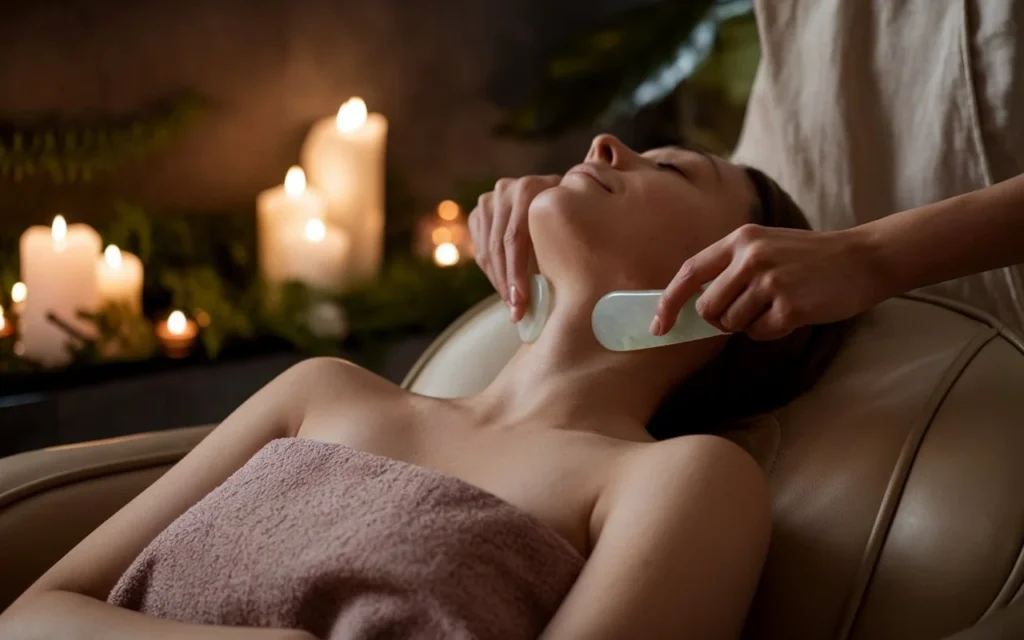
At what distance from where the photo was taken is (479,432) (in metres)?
0.96

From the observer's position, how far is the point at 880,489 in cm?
88

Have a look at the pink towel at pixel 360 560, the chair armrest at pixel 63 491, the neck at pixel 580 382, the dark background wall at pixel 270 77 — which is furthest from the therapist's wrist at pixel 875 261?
the dark background wall at pixel 270 77

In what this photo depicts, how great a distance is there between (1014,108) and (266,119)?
165 centimetres

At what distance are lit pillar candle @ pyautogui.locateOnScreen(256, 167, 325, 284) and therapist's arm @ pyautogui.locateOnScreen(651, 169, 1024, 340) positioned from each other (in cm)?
133

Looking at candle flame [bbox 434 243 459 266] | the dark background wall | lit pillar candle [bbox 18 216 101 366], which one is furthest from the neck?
the dark background wall

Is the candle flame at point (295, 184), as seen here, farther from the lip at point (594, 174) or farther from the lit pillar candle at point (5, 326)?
the lip at point (594, 174)

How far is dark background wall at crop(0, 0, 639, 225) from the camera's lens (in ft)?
6.81

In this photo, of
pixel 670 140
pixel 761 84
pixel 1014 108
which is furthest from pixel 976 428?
pixel 670 140

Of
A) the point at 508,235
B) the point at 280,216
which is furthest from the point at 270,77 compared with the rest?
the point at 508,235

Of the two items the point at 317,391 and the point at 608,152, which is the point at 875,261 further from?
the point at 317,391

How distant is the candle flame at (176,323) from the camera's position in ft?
6.28

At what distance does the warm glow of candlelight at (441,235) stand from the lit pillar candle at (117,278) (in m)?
0.66

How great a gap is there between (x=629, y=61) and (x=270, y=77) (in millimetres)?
766

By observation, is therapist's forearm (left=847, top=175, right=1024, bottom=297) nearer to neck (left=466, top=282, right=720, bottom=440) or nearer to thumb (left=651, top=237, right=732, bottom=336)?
thumb (left=651, top=237, right=732, bottom=336)
